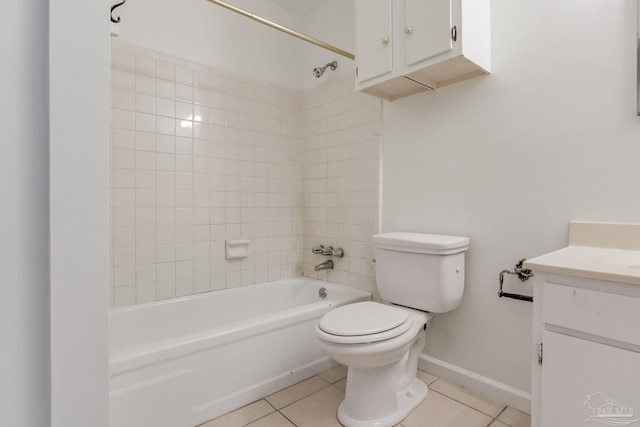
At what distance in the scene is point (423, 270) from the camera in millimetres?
1645

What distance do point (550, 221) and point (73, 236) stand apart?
1.66 metres

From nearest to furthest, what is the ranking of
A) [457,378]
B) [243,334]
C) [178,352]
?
[178,352] → [243,334] → [457,378]

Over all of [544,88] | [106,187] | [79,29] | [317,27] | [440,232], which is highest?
[317,27]

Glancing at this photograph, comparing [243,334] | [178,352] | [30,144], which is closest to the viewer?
[30,144]

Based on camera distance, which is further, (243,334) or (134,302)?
(134,302)

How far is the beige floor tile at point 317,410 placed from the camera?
1473 mm

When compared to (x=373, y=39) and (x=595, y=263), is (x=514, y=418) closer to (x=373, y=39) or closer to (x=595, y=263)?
→ (x=595, y=263)

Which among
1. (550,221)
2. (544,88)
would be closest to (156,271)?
(550,221)

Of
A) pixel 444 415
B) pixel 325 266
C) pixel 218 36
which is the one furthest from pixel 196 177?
pixel 444 415

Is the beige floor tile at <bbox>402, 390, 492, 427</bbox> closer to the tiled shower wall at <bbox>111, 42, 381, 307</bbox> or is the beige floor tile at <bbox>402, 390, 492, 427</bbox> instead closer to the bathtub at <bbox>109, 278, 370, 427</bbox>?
the bathtub at <bbox>109, 278, 370, 427</bbox>

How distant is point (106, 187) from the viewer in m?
0.39

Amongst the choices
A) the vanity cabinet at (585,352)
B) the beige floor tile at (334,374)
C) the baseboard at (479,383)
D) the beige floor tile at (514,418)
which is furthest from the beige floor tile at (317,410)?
the vanity cabinet at (585,352)

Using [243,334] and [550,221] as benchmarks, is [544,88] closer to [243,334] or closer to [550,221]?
[550,221]

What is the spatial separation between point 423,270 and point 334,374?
0.81 m
